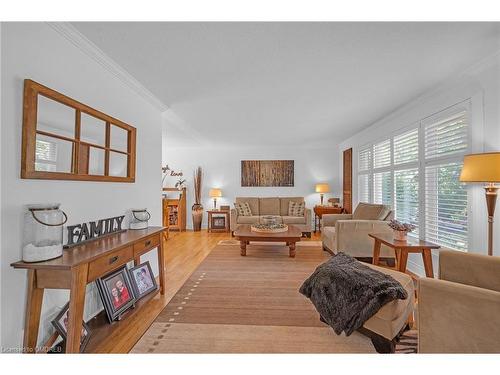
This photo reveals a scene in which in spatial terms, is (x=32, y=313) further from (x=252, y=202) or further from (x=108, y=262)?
(x=252, y=202)

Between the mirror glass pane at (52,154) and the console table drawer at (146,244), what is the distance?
2.66 ft

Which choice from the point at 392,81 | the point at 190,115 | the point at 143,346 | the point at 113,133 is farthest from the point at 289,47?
the point at 143,346

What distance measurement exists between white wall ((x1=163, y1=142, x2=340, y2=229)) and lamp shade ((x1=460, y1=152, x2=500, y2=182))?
15.5 ft

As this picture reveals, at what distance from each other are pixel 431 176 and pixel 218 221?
15.3 ft

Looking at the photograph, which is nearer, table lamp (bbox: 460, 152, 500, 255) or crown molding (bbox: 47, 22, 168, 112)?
crown molding (bbox: 47, 22, 168, 112)

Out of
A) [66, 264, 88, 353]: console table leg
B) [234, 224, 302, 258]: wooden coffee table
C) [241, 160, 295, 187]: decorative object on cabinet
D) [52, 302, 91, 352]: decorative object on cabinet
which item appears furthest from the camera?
[241, 160, 295, 187]: decorative object on cabinet

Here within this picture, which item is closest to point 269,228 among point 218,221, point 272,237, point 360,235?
point 272,237

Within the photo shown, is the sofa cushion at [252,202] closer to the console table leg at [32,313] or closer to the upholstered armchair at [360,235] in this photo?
the upholstered armchair at [360,235]

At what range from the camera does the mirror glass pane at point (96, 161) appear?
2037 millimetres

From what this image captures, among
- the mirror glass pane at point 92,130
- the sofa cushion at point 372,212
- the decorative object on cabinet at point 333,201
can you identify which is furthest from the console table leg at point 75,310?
the decorative object on cabinet at point 333,201

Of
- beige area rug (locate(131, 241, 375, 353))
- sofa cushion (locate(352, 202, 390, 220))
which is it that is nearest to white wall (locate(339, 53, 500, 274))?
sofa cushion (locate(352, 202, 390, 220))

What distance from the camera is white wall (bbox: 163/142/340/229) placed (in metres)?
6.80

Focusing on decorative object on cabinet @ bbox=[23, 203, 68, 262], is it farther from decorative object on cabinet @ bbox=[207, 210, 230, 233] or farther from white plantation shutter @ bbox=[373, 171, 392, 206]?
decorative object on cabinet @ bbox=[207, 210, 230, 233]

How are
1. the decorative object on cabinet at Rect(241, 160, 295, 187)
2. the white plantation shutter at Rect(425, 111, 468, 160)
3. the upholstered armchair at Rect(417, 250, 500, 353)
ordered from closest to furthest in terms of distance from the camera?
the upholstered armchair at Rect(417, 250, 500, 353) < the white plantation shutter at Rect(425, 111, 468, 160) < the decorative object on cabinet at Rect(241, 160, 295, 187)
